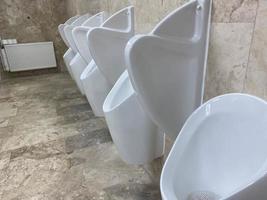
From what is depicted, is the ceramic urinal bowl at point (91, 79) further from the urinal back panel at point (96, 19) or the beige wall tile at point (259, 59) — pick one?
the beige wall tile at point (259, 59)

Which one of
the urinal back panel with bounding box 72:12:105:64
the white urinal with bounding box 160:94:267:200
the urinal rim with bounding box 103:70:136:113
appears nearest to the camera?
the white urinal with bounding box 160:94:267:200

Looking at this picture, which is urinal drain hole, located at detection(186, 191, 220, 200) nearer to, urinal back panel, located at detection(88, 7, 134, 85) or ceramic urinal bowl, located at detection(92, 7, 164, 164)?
ceramic urinal bowl, located at detection(92, 7, 164, 164)

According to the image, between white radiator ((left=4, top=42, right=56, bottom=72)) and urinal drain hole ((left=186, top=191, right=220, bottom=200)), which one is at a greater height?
urinal drain hole ((left=186, top=191, right=220, bottom=200))

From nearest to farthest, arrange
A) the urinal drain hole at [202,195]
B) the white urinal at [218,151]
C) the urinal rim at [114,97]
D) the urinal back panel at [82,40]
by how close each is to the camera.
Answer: the white urinal at [218,151], the urinal drain hole at [202,195], the urinal rim at [114,97], the urinal back panel at [82,40]

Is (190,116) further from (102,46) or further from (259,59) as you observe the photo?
(102,46)

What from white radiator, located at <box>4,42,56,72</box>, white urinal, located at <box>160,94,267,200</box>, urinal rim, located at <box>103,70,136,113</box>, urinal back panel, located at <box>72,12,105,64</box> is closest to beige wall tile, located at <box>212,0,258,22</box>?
white urinal, located at <box>160,94,267,200</box>

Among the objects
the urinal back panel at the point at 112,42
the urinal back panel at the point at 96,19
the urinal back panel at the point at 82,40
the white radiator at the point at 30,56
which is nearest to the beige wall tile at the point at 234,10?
the urinal back panel at the point at 112,42

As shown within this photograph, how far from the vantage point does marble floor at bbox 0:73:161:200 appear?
1.59 metres

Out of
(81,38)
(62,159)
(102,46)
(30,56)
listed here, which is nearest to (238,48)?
(102,46)

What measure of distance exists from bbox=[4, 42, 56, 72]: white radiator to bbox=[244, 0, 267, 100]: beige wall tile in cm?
423

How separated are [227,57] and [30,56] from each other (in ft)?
13.7

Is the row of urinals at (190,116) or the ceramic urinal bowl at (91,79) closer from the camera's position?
the row of urinals at (190,116)

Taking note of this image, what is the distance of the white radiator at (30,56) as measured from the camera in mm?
4195

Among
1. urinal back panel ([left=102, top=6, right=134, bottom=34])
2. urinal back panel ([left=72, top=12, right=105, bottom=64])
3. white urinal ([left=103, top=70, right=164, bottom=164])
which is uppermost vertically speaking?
urinal back panel ([left=102, top=6, right=134, bottom=34])
